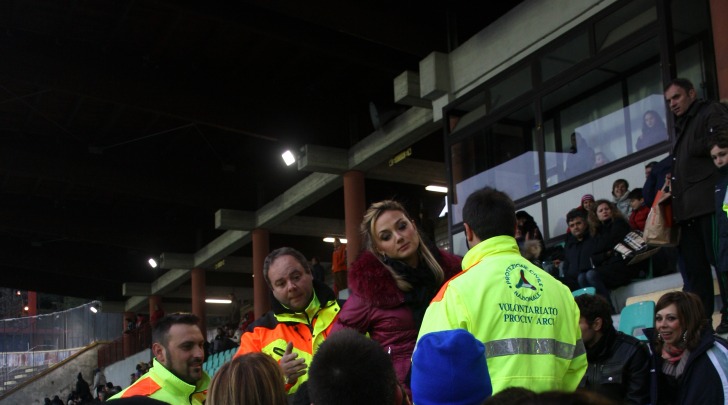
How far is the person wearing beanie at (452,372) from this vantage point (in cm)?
222

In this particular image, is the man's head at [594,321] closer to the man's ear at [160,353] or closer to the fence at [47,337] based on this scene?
the man's ear at [160,353]

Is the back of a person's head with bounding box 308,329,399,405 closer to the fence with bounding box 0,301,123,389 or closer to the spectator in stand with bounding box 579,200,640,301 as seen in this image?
the spectator in stand with bounding box 579,200,640,301

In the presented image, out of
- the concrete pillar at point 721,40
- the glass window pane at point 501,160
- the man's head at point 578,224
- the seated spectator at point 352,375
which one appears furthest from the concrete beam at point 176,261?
the seated spectator at point 352,375

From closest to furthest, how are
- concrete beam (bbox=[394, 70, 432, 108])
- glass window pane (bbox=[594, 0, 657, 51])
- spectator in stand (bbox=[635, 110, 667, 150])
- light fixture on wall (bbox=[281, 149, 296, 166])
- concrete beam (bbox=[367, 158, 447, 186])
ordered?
1. spectator in stand (bbox=[635, 110, 667, 150])
2. glass window pane (bbox=[594, 0, 657, 51])
3. concrete beam (bbox=[394, 70, 432, 108])
4. light fixture on wall (bbox=[281, 149, 296, 166])
5. concrete beam (bbox=[367, 158, 447, 186])

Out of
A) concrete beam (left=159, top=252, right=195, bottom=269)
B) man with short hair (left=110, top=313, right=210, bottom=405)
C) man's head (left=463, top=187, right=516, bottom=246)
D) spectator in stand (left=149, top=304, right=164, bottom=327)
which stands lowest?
man with short hair (left=110, top=313, right=210, bottom=405)

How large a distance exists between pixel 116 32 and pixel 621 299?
1004 centimetres

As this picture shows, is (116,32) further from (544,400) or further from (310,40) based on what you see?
(544,400)

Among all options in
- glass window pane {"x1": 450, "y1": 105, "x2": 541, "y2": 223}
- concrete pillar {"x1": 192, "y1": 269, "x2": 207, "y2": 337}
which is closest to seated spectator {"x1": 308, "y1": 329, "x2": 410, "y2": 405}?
glass window pane {"x1": 450, "y1": 105, "x2": 541, "y2": 223}

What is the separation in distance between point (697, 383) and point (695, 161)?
2481mm

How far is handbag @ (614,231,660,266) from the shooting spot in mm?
8047

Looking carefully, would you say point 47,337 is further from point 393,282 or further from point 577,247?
point 393,282

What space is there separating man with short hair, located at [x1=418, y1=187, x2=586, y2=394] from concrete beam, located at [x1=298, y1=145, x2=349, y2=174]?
1400 cm

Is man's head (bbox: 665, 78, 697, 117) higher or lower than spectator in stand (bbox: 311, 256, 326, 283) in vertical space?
higher

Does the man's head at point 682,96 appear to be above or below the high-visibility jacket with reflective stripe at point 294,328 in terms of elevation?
above
